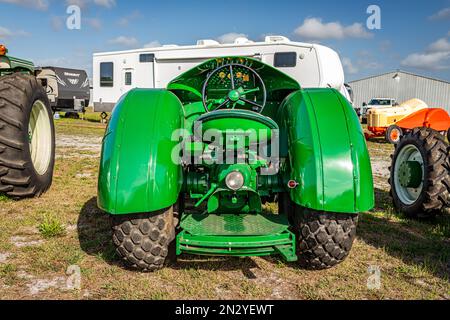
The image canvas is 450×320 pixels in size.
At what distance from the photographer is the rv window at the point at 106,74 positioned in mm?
17328

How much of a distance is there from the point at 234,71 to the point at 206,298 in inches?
95.4

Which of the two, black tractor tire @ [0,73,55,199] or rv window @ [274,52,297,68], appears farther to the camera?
rv window @ [274,52,297,68]

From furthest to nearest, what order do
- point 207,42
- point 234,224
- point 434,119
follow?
1. point 207,42
2. point 434,119
3. point 234,224

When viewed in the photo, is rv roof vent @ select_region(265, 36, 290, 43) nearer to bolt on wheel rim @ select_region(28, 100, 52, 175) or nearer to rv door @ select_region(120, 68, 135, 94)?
rv door @ select_region(120, 68, 135, 94)

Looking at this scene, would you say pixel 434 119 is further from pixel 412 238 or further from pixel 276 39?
pixel 412 238

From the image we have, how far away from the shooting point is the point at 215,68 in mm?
4109

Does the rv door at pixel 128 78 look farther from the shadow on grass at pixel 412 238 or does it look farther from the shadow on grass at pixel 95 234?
the shadow on grass at pixel 412 238

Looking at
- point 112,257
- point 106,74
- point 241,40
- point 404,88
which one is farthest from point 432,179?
point 404,88

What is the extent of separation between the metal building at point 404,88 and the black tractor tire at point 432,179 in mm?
38486

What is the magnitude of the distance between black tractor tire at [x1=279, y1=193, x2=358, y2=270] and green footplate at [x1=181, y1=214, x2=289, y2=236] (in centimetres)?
16

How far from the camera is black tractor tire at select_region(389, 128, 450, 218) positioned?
4559 millimetres

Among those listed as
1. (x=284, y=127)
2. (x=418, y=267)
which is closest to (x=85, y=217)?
(x=284, y=127)

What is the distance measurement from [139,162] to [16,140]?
8.19 ft

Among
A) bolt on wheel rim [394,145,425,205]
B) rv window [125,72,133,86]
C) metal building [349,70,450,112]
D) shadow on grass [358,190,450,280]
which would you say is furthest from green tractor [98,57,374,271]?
metal building [349,70,450,112]
